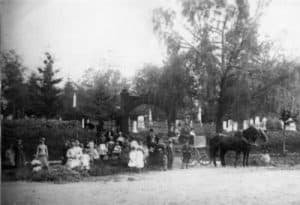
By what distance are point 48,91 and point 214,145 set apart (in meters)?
3.14

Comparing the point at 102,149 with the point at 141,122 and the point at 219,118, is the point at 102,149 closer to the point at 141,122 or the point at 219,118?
the point at 141,122

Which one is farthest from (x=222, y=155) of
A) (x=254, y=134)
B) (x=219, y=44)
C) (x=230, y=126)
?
(x=219, y=44)

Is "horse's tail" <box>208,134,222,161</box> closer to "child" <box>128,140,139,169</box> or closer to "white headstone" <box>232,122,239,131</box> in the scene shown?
"white headstone" <box>232,122,239,131</box>

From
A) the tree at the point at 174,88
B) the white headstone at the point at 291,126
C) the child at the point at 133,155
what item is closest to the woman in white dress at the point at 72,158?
the child at the point at 133,155

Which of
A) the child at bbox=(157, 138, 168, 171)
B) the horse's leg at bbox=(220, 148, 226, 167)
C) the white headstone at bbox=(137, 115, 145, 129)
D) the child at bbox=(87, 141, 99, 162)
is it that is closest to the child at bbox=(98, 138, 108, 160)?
the child at bbox=(87, 141, 99, 162)

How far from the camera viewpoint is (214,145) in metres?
7.03

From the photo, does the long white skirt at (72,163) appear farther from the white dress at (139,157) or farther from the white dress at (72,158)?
the white dress at (139,157)

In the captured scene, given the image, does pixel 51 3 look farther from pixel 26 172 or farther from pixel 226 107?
pixel 226 107

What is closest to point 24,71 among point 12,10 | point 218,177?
point 12,10

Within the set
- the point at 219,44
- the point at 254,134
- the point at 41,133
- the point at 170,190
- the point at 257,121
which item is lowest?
the point at 170,190

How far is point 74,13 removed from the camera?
560cm

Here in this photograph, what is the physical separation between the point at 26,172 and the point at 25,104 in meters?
0.94

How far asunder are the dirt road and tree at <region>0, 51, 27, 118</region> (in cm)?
101

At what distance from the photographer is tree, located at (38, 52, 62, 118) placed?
17.9ft
